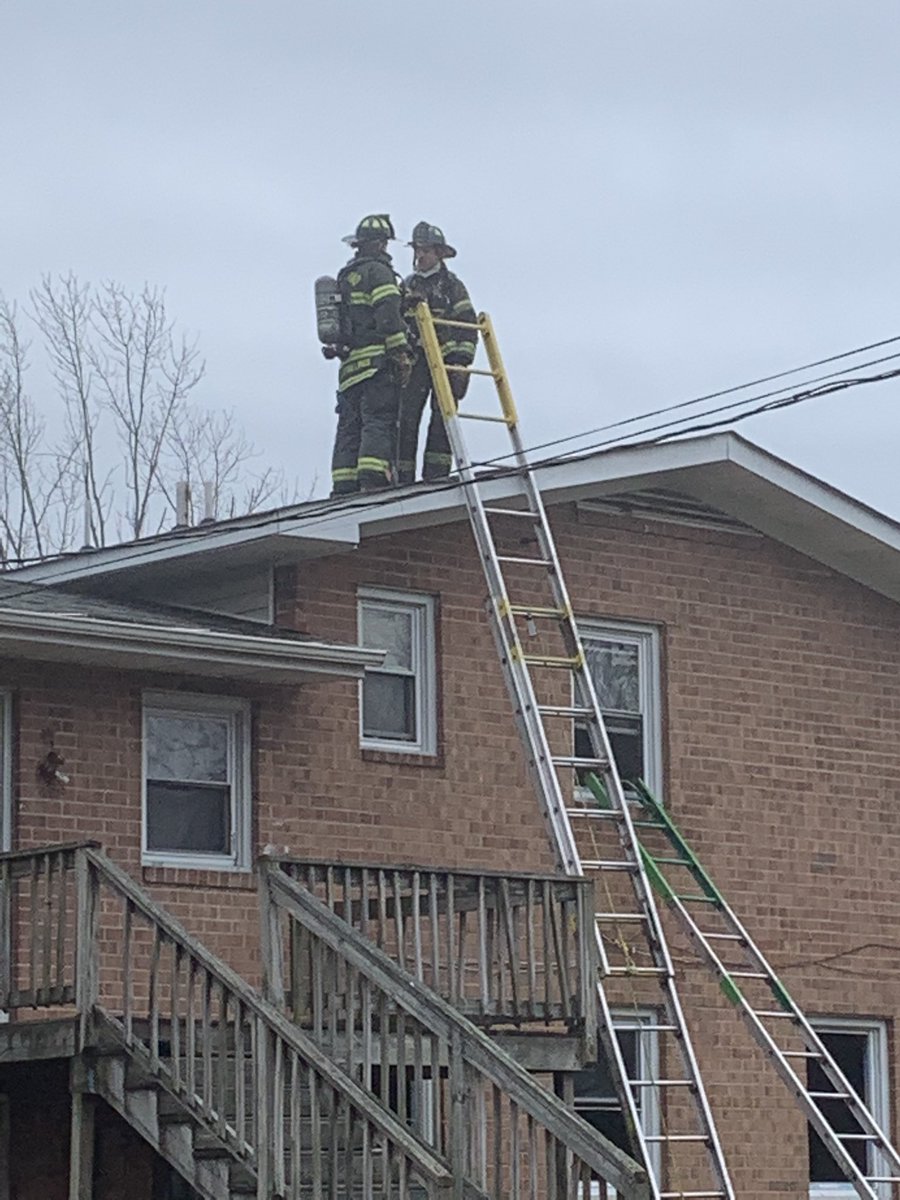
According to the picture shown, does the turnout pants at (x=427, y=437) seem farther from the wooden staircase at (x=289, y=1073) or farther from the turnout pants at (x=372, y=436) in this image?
the wooden staircase at (x=289, y=1073)

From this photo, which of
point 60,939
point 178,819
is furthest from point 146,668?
point 60,939

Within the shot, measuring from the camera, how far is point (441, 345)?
19.7 metres

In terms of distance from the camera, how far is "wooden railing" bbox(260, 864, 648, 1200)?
1225cm

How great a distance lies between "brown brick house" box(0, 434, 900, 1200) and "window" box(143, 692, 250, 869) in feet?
0.07

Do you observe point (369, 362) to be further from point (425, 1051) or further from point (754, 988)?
point (425, 1051)

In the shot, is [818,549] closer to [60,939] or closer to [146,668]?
[146,668]

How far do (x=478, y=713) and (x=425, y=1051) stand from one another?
5.57 m

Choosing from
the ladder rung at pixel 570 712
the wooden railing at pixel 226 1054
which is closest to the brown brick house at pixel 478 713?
the ladder rung at pixel 570 712

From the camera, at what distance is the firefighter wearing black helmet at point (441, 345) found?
19859 millimetres

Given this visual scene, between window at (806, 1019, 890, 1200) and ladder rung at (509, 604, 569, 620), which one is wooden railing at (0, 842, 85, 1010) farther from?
window at (806, 1019, 890, 1200)

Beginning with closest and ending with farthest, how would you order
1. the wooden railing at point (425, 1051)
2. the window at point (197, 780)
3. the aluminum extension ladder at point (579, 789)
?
the wooden railing at point (425, 1051)
the aluminum extension ladder at point (579, 789)
the window at point (197, 780)

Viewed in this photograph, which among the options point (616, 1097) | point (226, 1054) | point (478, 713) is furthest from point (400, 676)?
point (226, 1054)

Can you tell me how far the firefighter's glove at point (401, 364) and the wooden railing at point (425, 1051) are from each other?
6328 mm

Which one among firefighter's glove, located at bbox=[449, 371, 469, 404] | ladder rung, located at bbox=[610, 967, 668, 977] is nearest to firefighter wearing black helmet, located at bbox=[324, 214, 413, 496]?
firefighter's glove, located at bbox=[449, 371, 469, 404]
